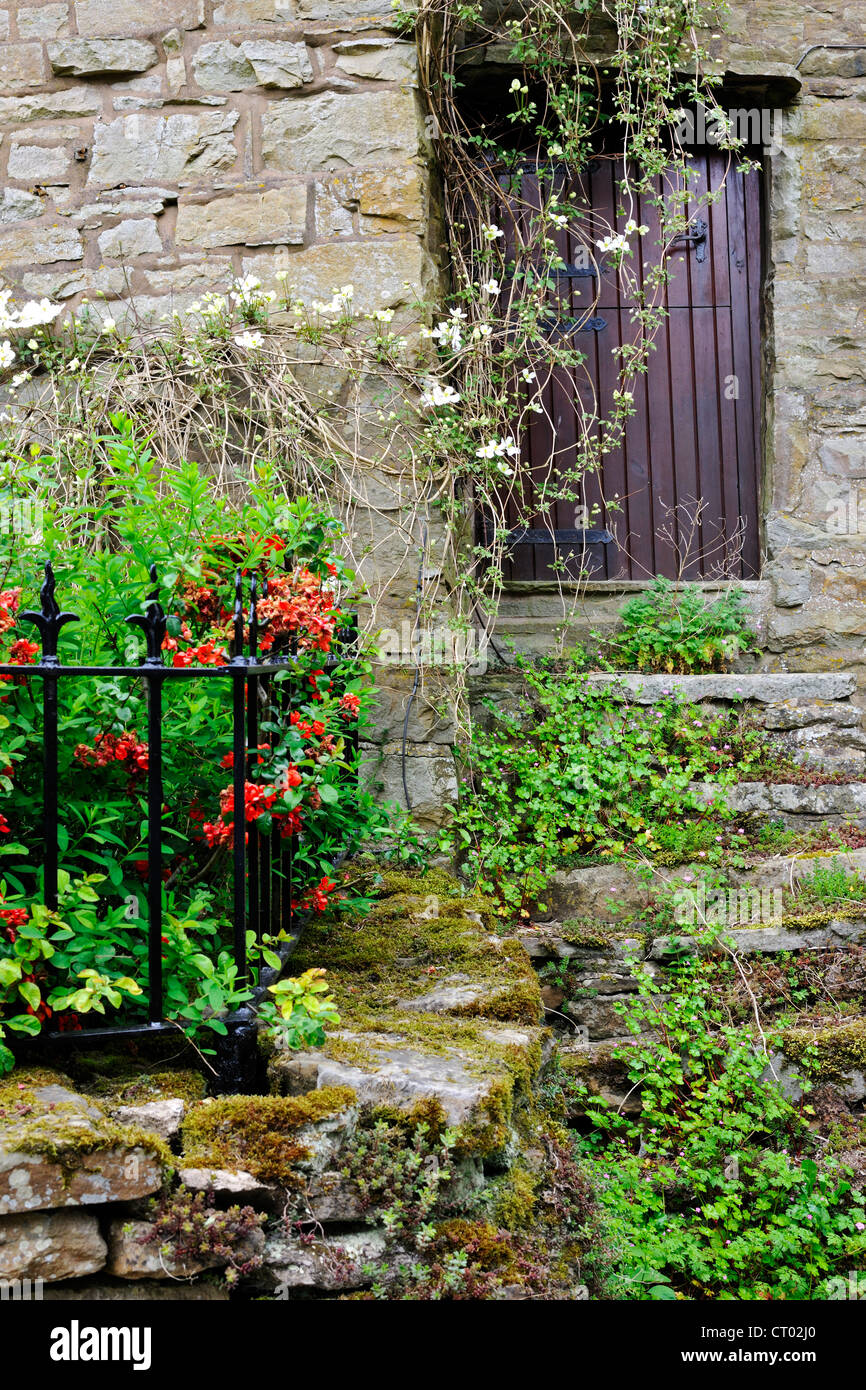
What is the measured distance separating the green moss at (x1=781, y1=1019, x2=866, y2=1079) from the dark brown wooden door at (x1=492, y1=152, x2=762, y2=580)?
7.40 ft

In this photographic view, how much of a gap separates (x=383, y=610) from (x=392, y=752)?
1.57 feet

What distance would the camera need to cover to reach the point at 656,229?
14.9 feet

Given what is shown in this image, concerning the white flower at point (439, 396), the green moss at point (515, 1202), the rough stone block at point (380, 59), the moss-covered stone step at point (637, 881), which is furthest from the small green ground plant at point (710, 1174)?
the rough stone block at point (380, 59)

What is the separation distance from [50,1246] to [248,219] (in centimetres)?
314

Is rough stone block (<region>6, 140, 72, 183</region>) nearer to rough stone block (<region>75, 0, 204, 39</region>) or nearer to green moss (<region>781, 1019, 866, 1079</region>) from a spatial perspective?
rough stone block (<region>75, 0, 204, 39</region>)

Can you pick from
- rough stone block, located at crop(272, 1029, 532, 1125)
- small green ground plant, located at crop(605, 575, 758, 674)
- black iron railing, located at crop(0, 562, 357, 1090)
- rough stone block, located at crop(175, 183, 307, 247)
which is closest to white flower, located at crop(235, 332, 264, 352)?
rough stone block, located at crop(175, 183, 307, 247)

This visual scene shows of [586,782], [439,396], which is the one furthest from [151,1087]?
[439,396]

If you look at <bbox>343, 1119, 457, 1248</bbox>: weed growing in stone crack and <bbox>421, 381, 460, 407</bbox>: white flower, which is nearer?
<bbox>343, 1119, 457, 1248</bbox>: weed growing in stone crack

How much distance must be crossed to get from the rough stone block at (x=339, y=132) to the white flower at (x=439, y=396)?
837 mm

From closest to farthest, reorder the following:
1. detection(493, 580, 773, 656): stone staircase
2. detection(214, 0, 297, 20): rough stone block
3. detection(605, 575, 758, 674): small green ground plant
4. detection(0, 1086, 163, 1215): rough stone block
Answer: detection(0, 1086, 163, 1215): rough stone block, detection(214, 0, 297, 20): rough stone block, detection(605, 575, 758, 674): small green ground plant, detection(493, 580, 773, 656): stone staircase

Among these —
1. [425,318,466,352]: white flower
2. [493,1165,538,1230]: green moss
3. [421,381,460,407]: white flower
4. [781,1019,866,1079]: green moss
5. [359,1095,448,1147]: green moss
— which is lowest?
[781,1019,866,1079]: green moss

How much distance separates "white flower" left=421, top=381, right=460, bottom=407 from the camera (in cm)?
316

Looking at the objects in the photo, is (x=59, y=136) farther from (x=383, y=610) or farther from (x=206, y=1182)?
(x=206, y=1182)
